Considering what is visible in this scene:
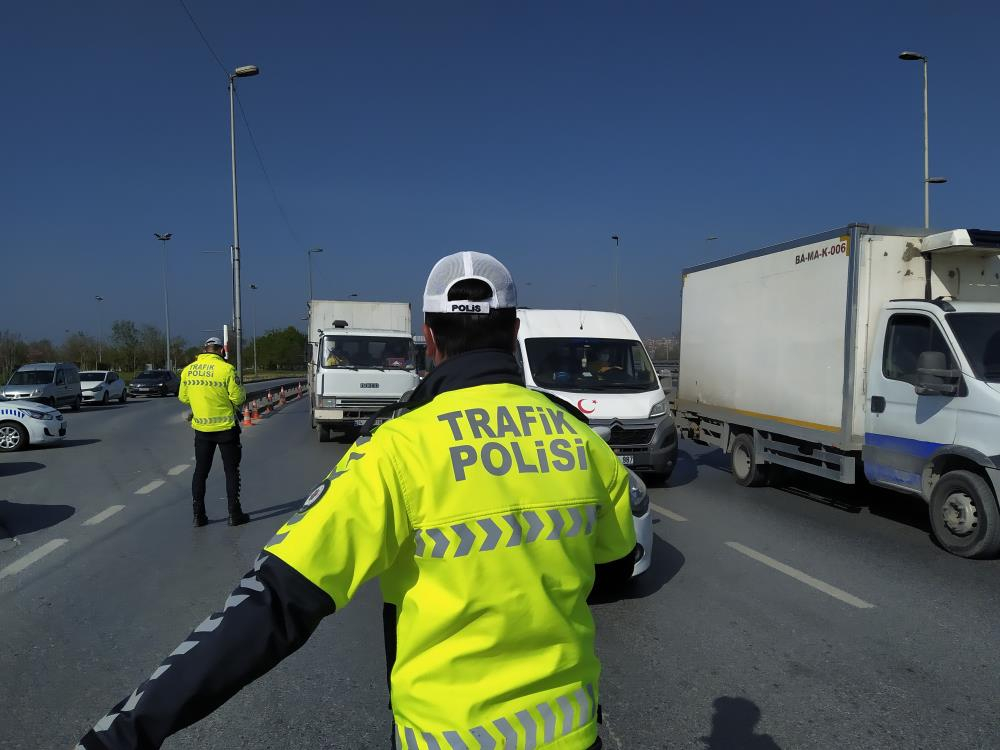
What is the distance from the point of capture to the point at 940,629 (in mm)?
4867

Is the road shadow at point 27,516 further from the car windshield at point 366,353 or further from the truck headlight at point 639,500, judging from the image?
the car windshield at point 366,353

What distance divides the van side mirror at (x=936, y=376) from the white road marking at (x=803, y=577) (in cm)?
208

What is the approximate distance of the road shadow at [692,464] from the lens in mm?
10973

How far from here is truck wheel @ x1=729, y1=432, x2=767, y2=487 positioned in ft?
33.0

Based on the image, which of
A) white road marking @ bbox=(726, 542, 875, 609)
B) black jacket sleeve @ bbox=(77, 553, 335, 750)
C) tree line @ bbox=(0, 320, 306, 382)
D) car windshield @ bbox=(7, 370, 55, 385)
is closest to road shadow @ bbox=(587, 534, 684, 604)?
white road marking @ bbox=(726, 542, 875, 609)

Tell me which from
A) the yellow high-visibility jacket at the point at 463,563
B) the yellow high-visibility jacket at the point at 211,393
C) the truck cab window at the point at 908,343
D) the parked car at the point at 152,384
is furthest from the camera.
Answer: the parked car at the point at 152,384

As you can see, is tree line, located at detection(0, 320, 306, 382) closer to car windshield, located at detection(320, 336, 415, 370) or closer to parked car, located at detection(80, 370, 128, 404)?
parked car, located at detection(80, 370, 128, 404)

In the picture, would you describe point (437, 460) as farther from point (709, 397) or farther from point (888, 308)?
point (709, 397)

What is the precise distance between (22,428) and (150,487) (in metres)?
6.25

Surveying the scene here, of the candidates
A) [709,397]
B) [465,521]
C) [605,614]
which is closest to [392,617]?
[465,521]

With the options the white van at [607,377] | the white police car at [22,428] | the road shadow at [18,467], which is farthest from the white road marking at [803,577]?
the white police car at [22,428]

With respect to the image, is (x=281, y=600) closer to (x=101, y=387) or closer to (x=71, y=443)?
(x=71, y=443)

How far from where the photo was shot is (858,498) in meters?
9.58

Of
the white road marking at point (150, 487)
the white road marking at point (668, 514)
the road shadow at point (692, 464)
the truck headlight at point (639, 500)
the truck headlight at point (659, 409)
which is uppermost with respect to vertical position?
the truck headlight at point (659, 409)
